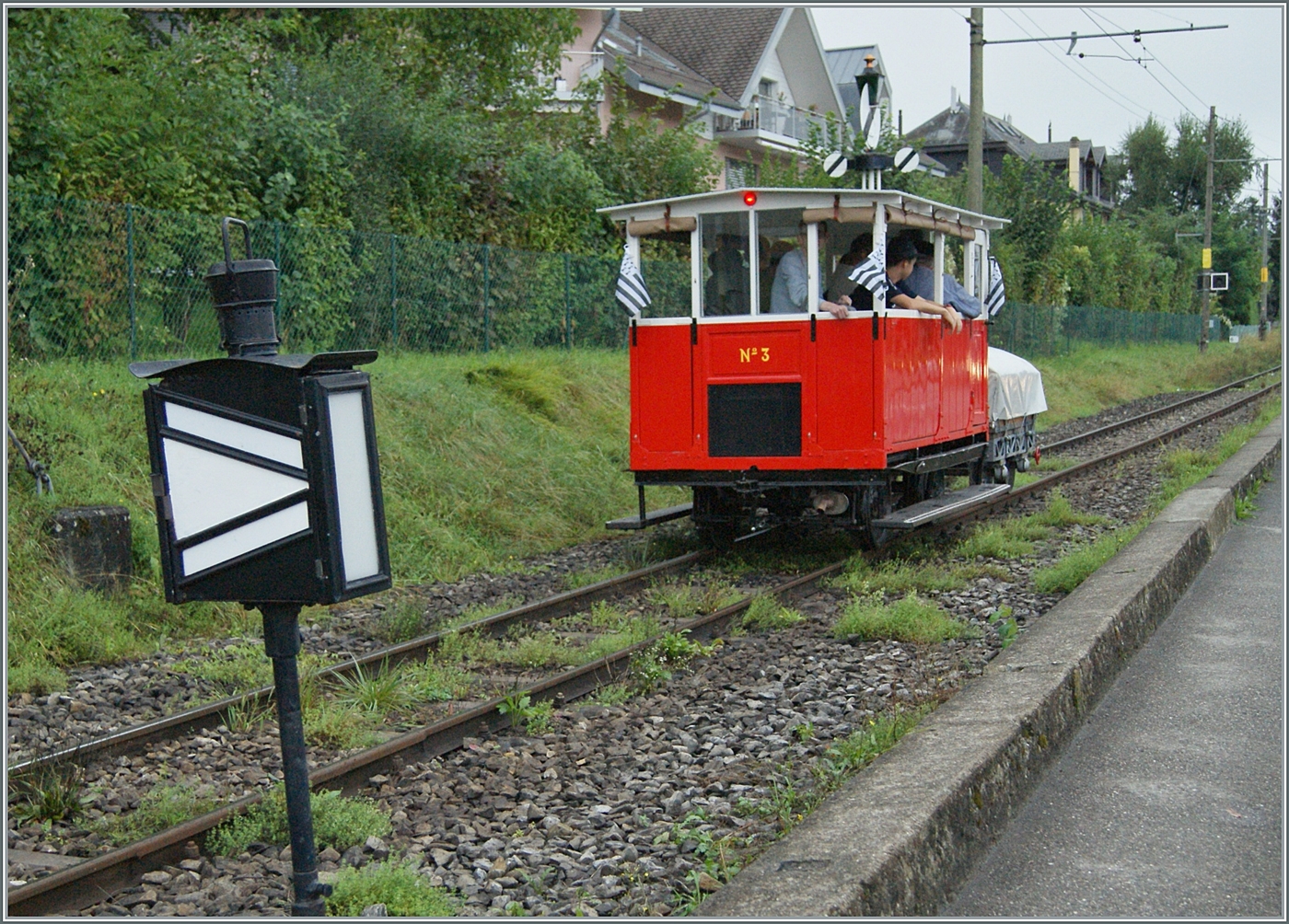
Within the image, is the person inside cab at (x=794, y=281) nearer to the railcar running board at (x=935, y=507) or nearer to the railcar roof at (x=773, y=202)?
the railcar roof at (x=773, y=202)

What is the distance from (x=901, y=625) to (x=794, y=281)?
11.2 ft

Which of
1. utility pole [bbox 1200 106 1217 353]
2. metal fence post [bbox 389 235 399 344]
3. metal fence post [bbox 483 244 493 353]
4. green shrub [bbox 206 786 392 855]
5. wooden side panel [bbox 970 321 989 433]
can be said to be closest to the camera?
green shrub [bbox 206 786 392 855]

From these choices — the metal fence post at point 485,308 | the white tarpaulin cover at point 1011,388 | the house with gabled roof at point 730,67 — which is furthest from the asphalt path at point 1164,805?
the house with gabled roof at point 730,67

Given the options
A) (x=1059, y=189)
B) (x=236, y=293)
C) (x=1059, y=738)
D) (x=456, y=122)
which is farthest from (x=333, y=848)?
(x=1059, y=189)

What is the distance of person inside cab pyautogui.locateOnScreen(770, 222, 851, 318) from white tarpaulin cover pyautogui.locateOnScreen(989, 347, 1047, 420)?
13.3ft

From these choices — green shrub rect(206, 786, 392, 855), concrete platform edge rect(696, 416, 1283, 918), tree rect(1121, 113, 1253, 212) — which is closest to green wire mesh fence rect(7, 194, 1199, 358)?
green shrub rect(206, 786, 392, 855)

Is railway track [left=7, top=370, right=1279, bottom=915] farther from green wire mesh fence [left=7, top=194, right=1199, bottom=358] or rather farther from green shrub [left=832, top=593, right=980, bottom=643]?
green wire mesh fence [left=7, top=194, right=1199, bottom=358]

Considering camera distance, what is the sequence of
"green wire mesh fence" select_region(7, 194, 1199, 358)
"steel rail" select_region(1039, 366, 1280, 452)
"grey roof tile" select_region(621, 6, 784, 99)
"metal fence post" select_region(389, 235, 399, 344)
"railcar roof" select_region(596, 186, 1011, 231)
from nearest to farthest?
1. "railcar roof" select_region(596, 186, 1011, 231)
2. "green wire mesh fence" select_region(7, 194, 1199, 358)
3. "metal fence post" select_region(389, 235, 399, 344)
4. "steel rail" select_region(1039, 366, 1280, 452)
5. "grey roof tile" select_region(621, 6, 784, 99)

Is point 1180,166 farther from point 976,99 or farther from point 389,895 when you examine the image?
point 389,895

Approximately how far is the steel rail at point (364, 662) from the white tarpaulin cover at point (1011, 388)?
4.36 m

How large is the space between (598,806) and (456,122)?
53.9ft

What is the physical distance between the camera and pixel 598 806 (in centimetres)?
518

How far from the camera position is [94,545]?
8.80 meters

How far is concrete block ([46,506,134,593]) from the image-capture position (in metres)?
8.69
